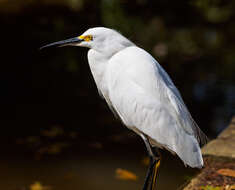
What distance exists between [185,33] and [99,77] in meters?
6.70

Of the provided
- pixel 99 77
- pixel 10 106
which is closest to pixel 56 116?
pixel 10 106

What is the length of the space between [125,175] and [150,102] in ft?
4.45

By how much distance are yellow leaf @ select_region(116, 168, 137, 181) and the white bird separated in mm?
1084

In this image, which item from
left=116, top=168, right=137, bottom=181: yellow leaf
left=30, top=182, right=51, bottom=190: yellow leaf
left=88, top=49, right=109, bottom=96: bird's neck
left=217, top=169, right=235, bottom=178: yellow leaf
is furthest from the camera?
left=116, top=168, right=137, bottom=181: yellow leaf

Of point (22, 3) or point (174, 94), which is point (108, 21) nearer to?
point (22, 3)

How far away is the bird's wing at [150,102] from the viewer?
2.22m

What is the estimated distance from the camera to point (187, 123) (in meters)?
2.27

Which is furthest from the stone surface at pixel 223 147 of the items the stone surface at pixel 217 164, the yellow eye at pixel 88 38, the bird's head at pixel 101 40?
the yellow eye at pixel 88 38

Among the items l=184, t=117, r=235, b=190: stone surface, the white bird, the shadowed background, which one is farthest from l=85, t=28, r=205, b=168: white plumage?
the shadowed background

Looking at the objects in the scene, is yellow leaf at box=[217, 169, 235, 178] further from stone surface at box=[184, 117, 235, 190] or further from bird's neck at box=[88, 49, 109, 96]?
bird's neck at box=[88, 49, 109, 96]

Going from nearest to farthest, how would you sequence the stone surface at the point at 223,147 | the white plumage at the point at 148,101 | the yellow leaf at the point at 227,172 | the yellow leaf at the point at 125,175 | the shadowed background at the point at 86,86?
1. the white plumage at the point at 148,101
2. the yellow leaf at the point at 227,172
3. the stone surface at the point at 223,147
4. the yellow leaf at the point at 125,175
5. the shadowed background at the point at 86,86

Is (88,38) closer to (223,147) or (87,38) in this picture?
(87,38)

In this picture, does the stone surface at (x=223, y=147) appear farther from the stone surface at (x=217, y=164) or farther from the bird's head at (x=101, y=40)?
the bird's head at (x=101, y=40)

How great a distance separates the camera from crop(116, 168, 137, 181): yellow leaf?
339 centimetres
